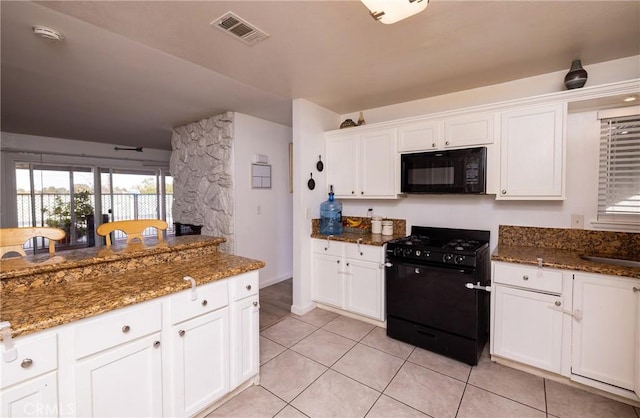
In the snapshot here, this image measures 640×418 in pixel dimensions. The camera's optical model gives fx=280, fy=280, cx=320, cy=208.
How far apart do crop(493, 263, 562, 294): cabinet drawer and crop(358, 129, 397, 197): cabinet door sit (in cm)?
120

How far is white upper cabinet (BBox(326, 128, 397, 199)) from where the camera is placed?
2.94 m

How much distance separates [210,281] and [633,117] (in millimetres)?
3219

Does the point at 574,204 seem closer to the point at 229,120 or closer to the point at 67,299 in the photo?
the point at 67,299

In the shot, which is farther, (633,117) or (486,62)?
(486,62)

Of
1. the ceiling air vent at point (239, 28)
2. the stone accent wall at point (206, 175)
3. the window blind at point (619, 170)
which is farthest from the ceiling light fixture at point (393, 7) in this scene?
the stone accent wall at point (206, 175)

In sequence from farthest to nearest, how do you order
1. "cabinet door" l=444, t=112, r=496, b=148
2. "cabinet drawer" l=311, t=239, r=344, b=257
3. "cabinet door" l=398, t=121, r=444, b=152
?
1. "cabinet drawer" l=311, t=239, r=344, b=257
2. "cabinet door" l=398, t=121, r=444, b=152
3. "cabinet door" l=444, t=112, r=496, b=148

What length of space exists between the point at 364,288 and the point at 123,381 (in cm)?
207

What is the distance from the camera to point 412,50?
81.0 inches

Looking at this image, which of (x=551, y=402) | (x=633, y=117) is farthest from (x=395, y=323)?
(x=633, y=117)

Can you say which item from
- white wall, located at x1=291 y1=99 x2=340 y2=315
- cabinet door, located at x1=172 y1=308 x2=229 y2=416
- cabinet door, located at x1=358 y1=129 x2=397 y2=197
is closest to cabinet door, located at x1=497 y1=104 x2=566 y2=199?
cabinet door, located at x1=358 y1=129 x2=397 y2=197

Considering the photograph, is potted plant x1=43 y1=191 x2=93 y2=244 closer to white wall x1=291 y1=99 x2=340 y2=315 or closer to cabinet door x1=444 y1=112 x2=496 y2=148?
white wall x1=291 y1=99 x2=340 y2=315

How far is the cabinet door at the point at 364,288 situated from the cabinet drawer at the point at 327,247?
0.51 feet

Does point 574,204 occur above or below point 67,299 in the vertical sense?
above

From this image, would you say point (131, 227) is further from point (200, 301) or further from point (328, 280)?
point (328, 280)
